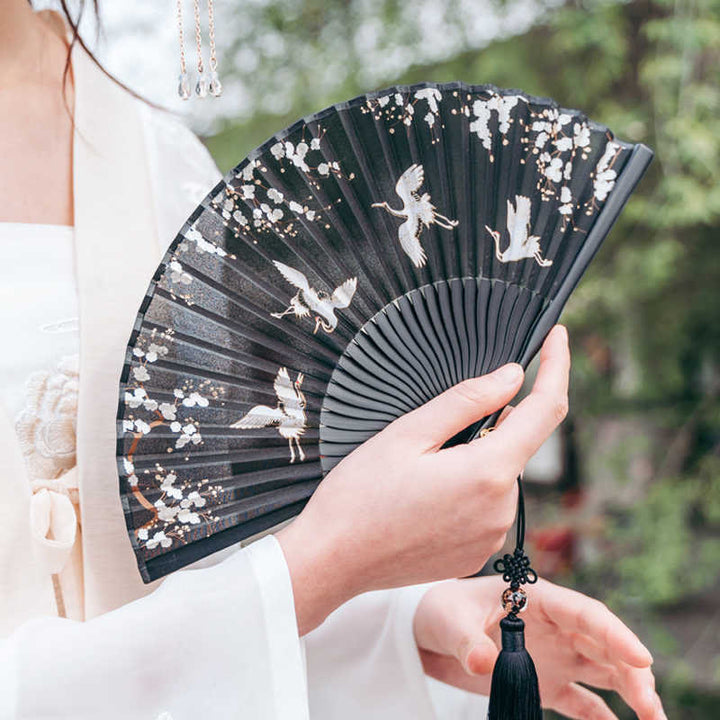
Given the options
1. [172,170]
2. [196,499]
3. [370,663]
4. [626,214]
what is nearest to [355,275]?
[196,499]

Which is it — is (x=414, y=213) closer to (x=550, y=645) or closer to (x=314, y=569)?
(x=314, y=569)

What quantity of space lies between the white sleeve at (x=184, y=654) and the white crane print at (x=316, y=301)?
214mm

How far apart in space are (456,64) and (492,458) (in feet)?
8.67

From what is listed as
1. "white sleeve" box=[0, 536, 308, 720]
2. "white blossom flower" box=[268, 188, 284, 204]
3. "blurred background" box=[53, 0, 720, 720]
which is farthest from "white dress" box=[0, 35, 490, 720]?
"blurred background" box=[53, 0, 720, 720]

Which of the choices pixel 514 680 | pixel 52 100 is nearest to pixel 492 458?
pixel 514 680

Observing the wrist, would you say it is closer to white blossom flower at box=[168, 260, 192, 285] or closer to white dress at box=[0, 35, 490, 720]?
white dress at box=[0, 35, 490, 720]

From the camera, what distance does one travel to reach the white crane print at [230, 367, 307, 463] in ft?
2.56

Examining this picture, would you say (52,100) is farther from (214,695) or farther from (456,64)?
(456,64)

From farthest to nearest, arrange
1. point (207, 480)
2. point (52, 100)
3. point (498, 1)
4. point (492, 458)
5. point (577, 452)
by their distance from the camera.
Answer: point (577, 452) < point (498, 1) < point (52, 100) < point (207, 480) < point (492, 458)

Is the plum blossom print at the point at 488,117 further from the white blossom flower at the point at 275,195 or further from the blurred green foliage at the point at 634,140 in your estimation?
the blurred green foliage at the point at 634,140

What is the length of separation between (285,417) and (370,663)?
370 mm

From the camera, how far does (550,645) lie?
0.91m

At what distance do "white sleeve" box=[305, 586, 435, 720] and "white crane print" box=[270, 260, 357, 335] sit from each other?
0.37m

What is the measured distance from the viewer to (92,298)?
2.83ft
